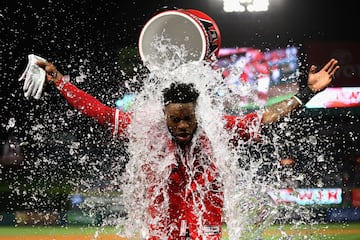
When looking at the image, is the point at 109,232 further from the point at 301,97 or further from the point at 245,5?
the point at 245,5

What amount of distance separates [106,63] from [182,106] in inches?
456

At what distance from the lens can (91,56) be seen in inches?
594

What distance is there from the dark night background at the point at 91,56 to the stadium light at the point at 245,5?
0.56 m

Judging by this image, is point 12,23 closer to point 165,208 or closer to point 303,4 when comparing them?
point 303,4

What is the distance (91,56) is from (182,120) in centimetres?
1158

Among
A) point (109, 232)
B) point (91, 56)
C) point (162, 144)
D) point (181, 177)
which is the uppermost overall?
point (91, 56)

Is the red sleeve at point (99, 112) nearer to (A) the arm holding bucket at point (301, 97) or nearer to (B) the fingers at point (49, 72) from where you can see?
(B) the fingers at point (49, 72)

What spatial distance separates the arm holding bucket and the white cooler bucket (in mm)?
780

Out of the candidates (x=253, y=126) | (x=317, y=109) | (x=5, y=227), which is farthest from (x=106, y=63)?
(x=253, y=126)

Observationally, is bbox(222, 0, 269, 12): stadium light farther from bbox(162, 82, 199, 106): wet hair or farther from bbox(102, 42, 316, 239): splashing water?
bbox(162, 82, 199, 106): wet hair

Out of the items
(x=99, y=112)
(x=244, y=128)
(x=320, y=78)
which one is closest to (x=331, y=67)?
(x=320, y=78)

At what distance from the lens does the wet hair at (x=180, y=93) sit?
3.84 m

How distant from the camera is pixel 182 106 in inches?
150

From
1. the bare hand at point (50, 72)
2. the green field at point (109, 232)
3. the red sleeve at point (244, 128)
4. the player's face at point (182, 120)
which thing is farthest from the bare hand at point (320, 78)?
the green field at point (109, 232)
